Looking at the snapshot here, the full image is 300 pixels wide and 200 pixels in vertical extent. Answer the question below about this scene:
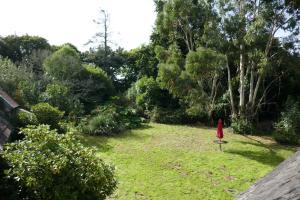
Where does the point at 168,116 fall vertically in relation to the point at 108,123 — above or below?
above

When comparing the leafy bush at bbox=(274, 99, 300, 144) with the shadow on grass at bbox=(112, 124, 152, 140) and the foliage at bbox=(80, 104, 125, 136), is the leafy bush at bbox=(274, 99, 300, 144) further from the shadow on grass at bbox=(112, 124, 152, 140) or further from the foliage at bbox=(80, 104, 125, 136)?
the foliage at bbox=(80, 104, 125, 136)

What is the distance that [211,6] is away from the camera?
68.9ft

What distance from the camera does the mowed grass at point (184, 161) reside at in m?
10.9

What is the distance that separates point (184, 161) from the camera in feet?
46.9

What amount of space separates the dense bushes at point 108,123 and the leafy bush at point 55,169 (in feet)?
39.3

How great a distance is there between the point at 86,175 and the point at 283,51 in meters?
16.3

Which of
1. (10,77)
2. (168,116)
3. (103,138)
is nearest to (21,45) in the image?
(10,77)

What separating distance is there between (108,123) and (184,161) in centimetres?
719

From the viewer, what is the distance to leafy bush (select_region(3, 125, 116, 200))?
675 cm

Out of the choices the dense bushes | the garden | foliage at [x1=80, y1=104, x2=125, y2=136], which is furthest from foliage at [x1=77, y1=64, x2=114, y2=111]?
foliage at [x1=80, y1=104, x2=125, y2=136]

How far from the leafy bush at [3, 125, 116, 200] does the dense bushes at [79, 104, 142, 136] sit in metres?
12.0

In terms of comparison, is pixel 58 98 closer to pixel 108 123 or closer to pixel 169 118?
pixel 108 123

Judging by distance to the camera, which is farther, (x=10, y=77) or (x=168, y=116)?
(x=168, y=116)

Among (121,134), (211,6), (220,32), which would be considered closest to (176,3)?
(211,6)
